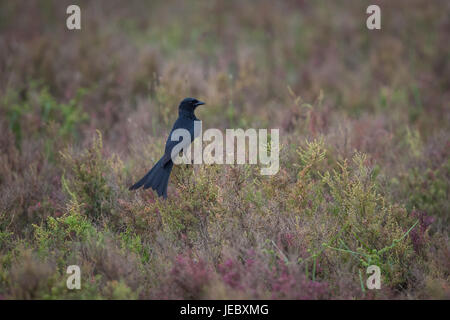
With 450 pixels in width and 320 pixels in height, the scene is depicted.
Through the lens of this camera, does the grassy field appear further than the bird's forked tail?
No

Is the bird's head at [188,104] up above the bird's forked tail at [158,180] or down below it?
above

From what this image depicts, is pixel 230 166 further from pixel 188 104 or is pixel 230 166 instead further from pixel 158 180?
pixel 188 104

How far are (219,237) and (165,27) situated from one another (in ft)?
25.6

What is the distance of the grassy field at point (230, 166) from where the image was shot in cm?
343

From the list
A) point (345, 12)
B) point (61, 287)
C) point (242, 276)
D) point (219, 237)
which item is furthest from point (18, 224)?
point (345, 12)

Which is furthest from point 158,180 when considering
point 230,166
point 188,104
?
point 188,104

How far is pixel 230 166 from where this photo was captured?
4.10 metres

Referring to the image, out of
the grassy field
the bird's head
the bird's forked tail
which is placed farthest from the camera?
the bird's head

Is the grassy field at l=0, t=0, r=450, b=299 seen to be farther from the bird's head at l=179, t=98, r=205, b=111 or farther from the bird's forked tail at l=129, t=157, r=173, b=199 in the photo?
the bird's head at l=179, t=98, r=205, b=111

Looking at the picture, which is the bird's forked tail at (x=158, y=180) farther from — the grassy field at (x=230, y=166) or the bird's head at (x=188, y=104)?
the bird's head at (x=188, y=104)

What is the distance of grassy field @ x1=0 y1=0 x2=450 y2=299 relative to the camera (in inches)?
135

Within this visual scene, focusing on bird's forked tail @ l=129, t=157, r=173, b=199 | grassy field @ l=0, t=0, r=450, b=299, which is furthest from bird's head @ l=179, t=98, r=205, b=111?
bird's forked tail @ l=129, t=157, r=173, b=199

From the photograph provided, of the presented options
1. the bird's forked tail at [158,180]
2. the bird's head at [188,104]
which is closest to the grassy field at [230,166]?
the bird's forked tail at [158,180]
